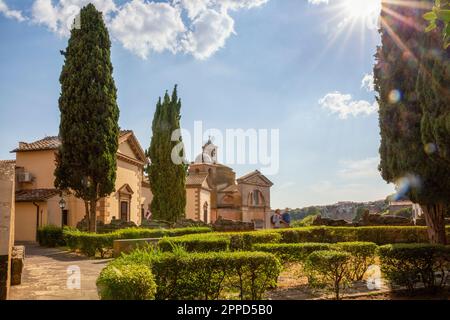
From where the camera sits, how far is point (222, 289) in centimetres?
693

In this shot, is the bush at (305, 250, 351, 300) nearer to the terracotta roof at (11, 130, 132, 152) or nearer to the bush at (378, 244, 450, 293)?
the bush at (378, 244, 450, 293)

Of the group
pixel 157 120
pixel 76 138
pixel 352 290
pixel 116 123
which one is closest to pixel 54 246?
pixel 76 138

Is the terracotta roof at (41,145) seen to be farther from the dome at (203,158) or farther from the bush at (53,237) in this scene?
the dome at (203,158)

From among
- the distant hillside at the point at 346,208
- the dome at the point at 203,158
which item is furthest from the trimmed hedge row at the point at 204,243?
the distant hillside at the point at 346,208

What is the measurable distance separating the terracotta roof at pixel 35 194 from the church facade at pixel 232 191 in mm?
24818

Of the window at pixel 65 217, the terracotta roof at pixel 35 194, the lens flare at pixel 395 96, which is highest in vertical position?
the lens flare at pixel 395 96

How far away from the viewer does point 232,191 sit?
175 feet

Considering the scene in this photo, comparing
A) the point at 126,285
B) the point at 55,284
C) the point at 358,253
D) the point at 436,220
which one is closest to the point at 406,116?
the point at 436,220

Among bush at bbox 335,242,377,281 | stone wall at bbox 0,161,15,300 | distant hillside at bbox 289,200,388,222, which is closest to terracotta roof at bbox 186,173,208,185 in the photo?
bush at bbox 335,242,377,281

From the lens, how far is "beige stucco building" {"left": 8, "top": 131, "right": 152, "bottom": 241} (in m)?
24.9

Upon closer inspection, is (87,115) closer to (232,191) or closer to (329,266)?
(329,266)

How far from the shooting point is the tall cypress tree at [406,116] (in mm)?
11273

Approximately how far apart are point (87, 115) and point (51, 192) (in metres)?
7.71
